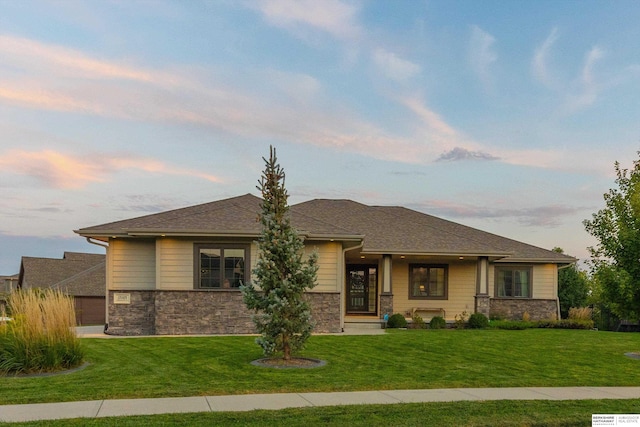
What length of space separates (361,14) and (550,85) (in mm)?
7552

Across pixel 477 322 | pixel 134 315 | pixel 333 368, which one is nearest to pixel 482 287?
pixel 477 322

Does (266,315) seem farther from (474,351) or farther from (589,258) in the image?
(589,258)

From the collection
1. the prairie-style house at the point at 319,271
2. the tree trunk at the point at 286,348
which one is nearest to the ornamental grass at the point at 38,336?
the tree trunk at the point at 286,348

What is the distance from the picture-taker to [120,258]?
15.9m

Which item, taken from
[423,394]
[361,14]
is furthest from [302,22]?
[423,394]

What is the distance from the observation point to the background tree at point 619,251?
12.0 metres

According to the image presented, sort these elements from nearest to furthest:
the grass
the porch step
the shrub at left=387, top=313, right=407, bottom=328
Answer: the grass, the shrub at left=387, top=313, right=407, bottom=328, the porch step

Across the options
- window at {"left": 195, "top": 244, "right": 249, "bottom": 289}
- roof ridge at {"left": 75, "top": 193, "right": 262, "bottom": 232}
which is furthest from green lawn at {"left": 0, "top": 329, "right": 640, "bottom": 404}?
roof ridge at {"left": 75, "top": 193, "right": 262, "bottom": 232}

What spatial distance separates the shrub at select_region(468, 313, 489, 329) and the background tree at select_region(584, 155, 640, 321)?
6.19m

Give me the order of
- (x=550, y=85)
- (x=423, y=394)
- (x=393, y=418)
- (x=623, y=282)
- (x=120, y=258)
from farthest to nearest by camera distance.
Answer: (x=550, y=85) < (x=120, y=258) < (x=623, y=282) < (x=423, y=394) < (x=393, y=418)

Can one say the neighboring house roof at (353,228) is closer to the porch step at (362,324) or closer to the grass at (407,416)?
the porch step at (362,324)

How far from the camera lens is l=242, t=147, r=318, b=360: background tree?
31.8 feet

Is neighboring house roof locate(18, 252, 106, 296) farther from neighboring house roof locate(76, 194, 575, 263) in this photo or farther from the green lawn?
the green lawn

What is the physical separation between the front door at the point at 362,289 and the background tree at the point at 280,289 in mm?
12568
